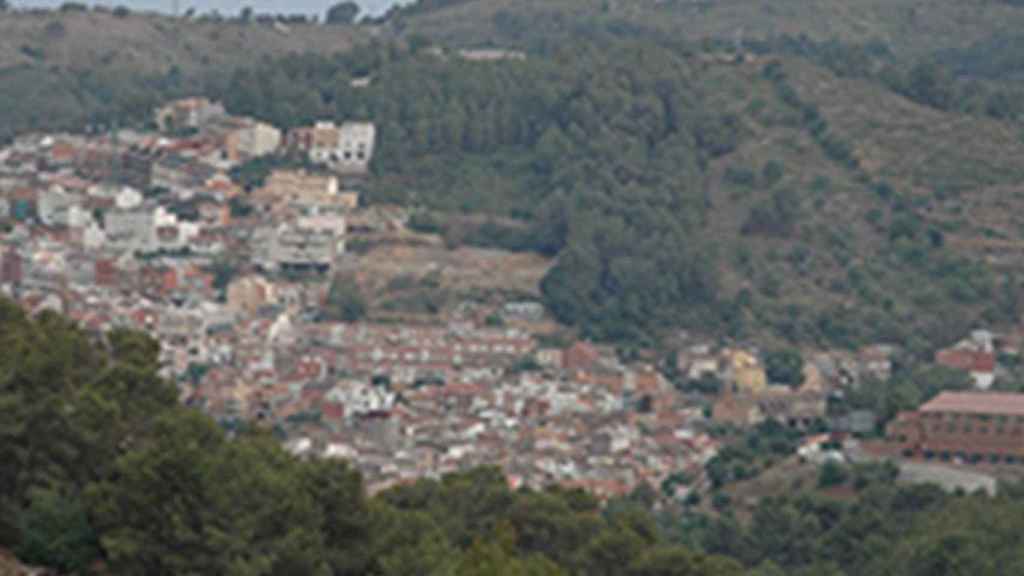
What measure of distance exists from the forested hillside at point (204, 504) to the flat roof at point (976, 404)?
21.2 m

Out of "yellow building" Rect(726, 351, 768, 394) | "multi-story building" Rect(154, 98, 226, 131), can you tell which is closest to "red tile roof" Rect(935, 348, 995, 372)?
"yellow building" Rect(726, 351, 768, 394)

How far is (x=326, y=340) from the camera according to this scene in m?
77.1

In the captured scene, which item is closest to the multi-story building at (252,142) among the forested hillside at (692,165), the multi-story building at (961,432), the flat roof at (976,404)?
the forested hillside at (692,165)

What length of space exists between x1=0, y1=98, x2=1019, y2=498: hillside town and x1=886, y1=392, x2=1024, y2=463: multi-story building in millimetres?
2922

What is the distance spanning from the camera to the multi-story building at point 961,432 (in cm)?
5806

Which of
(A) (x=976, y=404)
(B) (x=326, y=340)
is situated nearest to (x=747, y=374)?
(B) (x=326, y=340)

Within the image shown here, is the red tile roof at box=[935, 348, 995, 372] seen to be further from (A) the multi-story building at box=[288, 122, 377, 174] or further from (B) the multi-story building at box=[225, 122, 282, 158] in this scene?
(B) the multi-story building at box=[225, 122, 282, 158]

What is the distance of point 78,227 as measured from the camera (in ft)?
282

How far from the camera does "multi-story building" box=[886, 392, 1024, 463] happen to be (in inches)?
2286

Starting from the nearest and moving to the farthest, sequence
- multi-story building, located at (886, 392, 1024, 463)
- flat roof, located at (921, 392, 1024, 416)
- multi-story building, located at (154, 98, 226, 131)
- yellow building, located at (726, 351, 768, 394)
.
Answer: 1. multi-story building, located at (886, 392, 1024, 463)
2. flat roof, located at (921, 392, 1024, 416)
3. yellow building, located at (726, 351, 768, 394)
4. multi-story building, located at (154, 98, 226, 131)

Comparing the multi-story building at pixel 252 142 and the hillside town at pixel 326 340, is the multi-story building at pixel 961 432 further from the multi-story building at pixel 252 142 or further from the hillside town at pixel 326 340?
the multi-story building at pixel 252 142

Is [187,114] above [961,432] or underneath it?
underneath

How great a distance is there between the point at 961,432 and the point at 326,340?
76.5ft

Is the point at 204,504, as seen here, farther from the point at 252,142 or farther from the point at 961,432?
the point at 252,142
